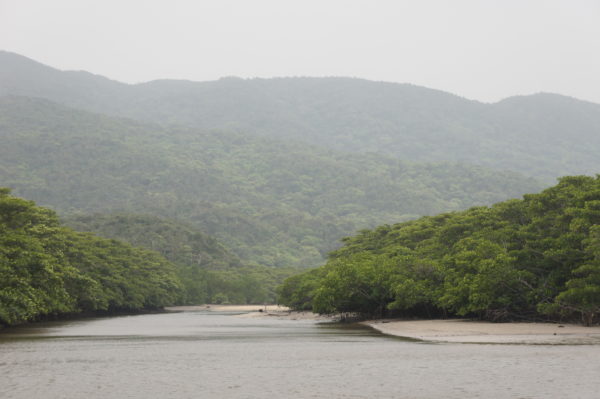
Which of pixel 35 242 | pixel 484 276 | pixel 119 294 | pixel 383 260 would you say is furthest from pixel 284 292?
pixel 484 276

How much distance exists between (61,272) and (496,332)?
146ft

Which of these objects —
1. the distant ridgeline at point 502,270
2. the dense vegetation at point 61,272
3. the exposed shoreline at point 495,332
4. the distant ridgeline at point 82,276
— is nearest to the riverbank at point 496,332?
the exposed shoreline at point 495,332

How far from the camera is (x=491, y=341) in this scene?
135 ft

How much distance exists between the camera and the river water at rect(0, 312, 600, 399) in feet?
83.6

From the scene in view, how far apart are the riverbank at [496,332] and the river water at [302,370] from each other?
106 inches

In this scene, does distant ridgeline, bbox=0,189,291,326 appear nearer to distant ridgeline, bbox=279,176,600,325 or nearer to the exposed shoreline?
distant ridgeline, bbox=279,176,600,325

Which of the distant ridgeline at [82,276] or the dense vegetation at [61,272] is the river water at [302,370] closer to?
the dense vegetation at [61,272]

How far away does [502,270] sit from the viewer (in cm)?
5175

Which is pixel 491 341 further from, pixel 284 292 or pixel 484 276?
pixel 284 292

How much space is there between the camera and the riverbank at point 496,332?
40.8 m

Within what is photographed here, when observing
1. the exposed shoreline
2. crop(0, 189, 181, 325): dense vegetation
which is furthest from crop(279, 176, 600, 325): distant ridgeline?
crop(0, 189, 181, 325): dense vegetation

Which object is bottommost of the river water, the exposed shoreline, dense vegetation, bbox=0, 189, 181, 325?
the river water

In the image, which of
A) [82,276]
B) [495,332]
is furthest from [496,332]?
[82,276]

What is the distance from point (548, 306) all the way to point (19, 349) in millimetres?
33897
